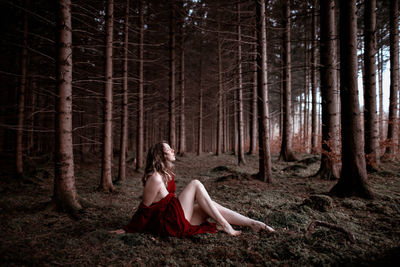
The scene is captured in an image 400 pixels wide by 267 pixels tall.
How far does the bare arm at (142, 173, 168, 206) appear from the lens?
3354 mm

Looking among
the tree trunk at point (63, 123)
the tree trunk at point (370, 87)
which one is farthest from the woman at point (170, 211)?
the tree trunk at point (370, 87)

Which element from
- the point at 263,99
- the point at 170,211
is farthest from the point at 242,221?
the point at 263,99

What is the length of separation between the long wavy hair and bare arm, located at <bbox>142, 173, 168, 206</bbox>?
121 millimetres

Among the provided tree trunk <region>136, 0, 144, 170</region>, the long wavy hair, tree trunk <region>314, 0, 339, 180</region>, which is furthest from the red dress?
tree trunk <region>136, 0, 144, 170</region>

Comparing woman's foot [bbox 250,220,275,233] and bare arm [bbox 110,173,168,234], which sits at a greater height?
bare arm [bbox 110,173,168,234]

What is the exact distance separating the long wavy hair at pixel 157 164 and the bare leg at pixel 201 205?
1.40ft

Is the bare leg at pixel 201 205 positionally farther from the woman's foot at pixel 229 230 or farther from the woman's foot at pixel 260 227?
the woman's foot at pixel 260 227

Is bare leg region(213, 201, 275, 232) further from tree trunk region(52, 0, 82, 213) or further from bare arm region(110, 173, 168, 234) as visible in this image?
tree trunk region(52, 0, 82, 213)

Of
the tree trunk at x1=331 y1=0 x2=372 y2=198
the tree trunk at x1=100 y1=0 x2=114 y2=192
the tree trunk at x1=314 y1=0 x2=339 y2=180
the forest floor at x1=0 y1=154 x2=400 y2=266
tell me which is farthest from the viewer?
the tree trunk at x1=100 y1=0 x2=114 y2=192

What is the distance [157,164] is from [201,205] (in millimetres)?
982

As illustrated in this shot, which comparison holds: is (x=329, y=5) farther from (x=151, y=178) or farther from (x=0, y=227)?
(x=0, y=227)

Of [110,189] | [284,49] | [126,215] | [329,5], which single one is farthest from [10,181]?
[284,49]

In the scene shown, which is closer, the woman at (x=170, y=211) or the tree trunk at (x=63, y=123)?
the woman at (x=170, y=211)

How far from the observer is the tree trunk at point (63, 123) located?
177 inches
